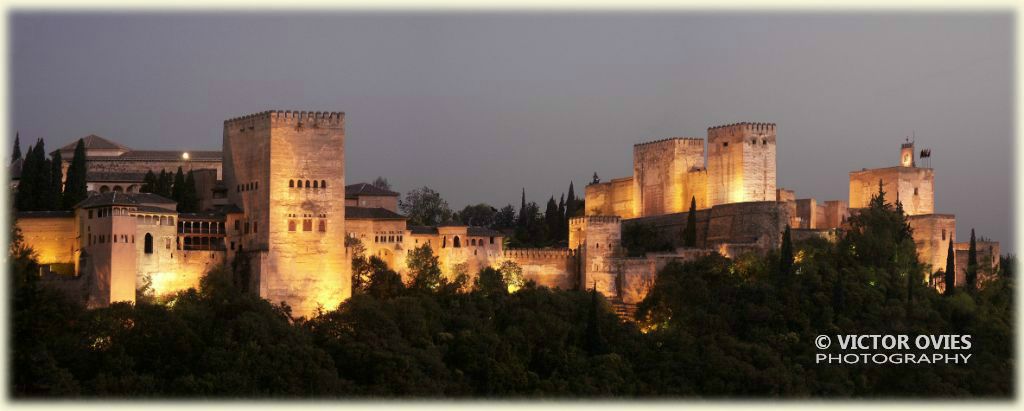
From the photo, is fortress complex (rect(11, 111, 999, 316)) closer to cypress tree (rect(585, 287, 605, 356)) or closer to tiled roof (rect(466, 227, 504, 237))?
tiled roof (rect(466, 227, 504, 237))

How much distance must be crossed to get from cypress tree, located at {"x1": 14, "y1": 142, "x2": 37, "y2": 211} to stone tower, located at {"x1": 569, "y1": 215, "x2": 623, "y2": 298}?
16.4m

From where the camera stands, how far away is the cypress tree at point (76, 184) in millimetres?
53344

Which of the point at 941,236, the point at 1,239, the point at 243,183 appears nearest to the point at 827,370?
the point at 941,236

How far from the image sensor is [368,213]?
54969 millimetres

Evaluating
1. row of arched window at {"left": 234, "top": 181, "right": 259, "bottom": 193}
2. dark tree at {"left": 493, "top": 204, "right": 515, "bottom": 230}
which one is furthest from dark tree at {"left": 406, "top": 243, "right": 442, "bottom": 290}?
dark tree at {"left": 493, "top": 204, "right": 515, "bottom": 230}

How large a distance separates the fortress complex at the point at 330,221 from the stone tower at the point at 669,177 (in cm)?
5

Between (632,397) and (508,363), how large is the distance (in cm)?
342

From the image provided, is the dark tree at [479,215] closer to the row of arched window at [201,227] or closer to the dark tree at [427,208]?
the dark tree at [427,208]

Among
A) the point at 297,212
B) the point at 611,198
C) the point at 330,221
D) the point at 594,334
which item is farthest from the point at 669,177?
the point at 297,212

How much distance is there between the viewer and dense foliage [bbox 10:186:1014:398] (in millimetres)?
44469

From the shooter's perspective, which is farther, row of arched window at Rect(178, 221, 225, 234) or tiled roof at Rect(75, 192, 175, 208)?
row of arched window at Rect(178, 221, 225, 234)

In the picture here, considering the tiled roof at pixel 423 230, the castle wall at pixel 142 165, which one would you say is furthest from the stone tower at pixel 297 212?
the castle wall at pixel 142 165

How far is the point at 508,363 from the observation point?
48719 millimetres

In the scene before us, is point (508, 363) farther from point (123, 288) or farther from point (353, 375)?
point (123, 288)
